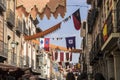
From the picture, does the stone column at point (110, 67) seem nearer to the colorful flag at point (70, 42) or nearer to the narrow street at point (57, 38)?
the narrow street at point (57, 38)

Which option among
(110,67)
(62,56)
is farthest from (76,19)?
(62,56)

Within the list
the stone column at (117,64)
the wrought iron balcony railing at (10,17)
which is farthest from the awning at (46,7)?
the wrought iron balcony railing at (10,17)

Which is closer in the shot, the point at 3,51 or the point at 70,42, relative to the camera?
the point at 3,51

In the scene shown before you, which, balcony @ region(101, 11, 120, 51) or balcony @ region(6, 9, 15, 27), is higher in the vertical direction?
balcony @ region(6, 9, 15, 27)

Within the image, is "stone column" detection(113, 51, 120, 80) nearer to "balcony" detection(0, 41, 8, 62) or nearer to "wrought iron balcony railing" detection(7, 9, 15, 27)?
"balcony" detection(0, 41, 8, 62)

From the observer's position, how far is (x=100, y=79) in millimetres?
7605

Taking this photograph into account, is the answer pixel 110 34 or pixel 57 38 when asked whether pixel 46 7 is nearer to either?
pixel 110 34

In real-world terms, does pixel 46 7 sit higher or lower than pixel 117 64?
higher

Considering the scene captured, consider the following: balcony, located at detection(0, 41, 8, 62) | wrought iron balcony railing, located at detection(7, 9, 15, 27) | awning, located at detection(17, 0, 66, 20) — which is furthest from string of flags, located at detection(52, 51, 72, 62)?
awning, located at detection(17, 0, 66, 20)

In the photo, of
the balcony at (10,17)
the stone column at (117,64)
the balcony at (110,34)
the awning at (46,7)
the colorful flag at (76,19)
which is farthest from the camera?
the balcony at (10,17)

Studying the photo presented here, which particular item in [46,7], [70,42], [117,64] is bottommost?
[117,64]

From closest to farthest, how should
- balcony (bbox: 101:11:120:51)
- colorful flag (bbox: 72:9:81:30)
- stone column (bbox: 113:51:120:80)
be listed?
1. balcony (bbox: 101:11:120:51)
2. stone column (bbox: 113:51:120:80)
3. colorful flag (bbox: 72:9:81:30)

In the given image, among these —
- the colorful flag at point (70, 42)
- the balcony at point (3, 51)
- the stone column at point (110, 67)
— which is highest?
the colorful flag at point (70, 42)

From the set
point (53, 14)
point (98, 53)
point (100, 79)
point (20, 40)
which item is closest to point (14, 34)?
point (20, 40)
